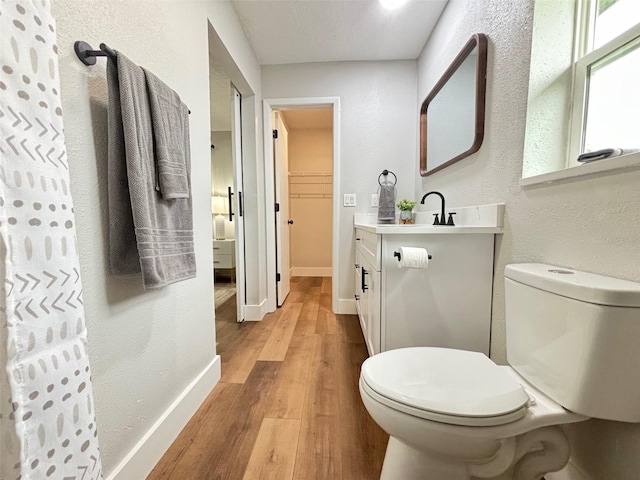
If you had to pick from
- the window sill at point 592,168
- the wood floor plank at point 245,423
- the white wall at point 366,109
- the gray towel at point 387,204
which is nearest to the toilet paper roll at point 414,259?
the window sill at point 592,168

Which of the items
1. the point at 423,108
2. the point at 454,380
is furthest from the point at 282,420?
the point at 423,108

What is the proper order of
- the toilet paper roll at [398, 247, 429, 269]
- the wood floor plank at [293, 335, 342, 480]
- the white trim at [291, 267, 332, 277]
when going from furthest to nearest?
the white trim at [291, 267, 332, 277], the toilet paper roll at [398, 247, 429, 269], the wood floor plank at [293, 335, 342, 480]

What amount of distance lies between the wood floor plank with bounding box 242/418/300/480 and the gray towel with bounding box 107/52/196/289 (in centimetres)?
75

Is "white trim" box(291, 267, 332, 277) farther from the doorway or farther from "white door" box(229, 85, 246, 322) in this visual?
"white door" box(229, 85, 246, 322)

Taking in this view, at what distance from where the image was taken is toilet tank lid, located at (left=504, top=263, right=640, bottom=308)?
0.59 m

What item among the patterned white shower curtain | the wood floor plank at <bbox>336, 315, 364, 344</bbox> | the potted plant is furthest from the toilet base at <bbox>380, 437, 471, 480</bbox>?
the potted plant

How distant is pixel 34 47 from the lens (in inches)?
19.4

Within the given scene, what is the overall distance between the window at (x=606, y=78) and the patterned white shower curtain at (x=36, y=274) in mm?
1355

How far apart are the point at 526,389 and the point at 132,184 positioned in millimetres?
1303

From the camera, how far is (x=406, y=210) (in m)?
2.22

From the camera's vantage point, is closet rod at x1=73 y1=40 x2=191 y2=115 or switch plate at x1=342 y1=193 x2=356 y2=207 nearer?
closet rod at x1=73 y1=40 x2=191 y2=115

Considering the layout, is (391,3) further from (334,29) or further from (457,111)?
(457,111)

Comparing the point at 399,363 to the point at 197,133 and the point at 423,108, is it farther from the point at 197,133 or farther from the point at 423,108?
the point at 423,108

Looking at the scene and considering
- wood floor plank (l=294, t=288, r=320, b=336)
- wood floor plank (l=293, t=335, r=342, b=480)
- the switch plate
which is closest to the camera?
wood floor plank (l=293, t=335, r=342, b=480)
